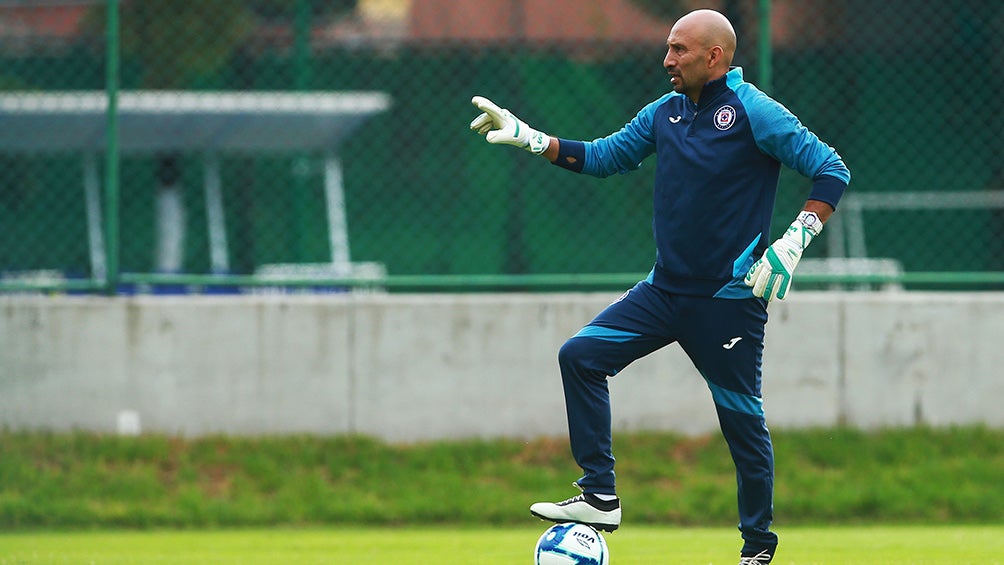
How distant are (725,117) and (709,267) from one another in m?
0.62

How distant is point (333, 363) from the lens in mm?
9711

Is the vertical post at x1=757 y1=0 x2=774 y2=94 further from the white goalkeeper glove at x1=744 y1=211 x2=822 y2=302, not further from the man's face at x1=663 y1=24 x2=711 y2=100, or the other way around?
the white goalkeeper glove at x1=744 y1=211 x2=822 y2=302

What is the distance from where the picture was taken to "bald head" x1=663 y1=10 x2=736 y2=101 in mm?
5902

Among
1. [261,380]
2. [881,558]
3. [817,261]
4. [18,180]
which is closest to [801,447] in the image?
[817,261]

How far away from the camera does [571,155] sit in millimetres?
6359

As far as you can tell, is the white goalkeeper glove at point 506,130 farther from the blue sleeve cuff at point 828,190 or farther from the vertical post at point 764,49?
the vertical post at point 764,49

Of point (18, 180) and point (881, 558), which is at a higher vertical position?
point (18, 180)

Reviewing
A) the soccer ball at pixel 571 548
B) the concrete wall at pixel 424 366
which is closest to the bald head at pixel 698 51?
the soccer ball at pixel 571 548

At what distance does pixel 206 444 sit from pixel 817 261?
16.2ft

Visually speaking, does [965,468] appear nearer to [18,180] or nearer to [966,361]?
[966,361]

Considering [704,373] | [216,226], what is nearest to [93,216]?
[216,226]

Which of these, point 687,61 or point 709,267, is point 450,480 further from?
point 687,61

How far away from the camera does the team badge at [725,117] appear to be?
19.3ft

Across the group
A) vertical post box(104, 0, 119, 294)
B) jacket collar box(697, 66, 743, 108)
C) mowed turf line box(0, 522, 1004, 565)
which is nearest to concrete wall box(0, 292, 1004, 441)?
vertical post box(104, 0, 119, 294)
